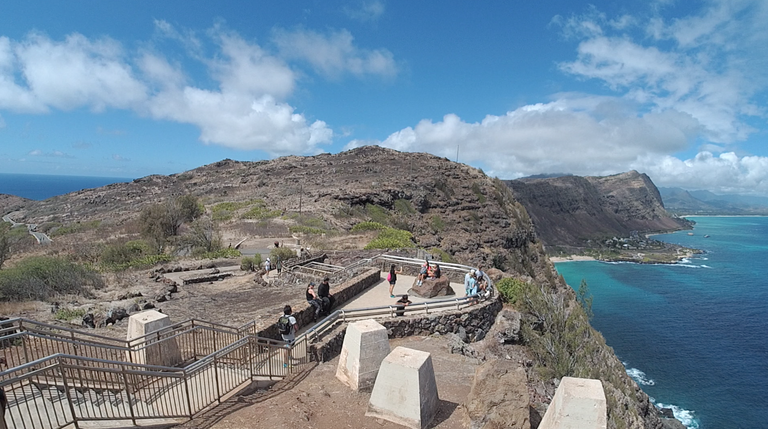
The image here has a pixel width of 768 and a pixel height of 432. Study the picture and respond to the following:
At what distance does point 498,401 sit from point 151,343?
6.94m

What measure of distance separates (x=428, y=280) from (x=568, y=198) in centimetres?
20227

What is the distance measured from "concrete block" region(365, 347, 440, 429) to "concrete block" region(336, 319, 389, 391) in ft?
3.06

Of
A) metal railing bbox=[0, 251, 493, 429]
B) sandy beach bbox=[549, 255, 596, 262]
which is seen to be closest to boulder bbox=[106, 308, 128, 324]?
metal railing bbox=[0, 251, 493, 429]

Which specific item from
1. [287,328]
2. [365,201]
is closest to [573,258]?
[365,201]

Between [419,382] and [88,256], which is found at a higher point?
[88,256]

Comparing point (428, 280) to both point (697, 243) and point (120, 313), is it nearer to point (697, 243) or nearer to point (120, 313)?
point (120, 313)

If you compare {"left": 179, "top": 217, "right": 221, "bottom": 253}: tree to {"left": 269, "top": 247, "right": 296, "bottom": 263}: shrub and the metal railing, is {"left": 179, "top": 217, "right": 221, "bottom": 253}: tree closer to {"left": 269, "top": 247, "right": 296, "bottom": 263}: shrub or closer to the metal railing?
{"left": 269, "top": 247, "right": 296, "bottom": 263}: shrub

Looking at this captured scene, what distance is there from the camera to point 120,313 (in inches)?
517

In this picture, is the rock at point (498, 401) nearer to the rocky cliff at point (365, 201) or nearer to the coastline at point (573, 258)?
the rocky cliff at point (365, 201)

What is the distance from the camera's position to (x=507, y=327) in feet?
49.9

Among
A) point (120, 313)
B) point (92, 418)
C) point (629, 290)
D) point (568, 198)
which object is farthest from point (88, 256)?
point (568, 198)

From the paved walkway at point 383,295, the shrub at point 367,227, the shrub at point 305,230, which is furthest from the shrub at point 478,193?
the paved walkway at point 383,295

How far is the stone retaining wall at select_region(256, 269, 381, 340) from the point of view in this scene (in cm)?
1066

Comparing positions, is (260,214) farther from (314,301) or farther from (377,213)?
(314,301)
